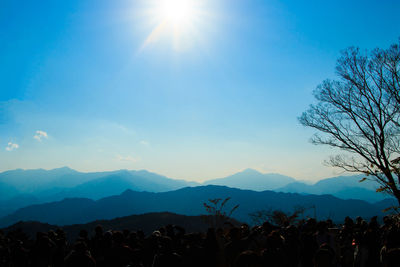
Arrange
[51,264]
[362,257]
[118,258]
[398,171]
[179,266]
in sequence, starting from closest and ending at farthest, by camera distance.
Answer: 1. [179,266]
2. [118,258]
3. [51,264]
4. [362,257]
5. [398,171]

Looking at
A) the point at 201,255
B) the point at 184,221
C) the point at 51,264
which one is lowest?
the point at 184,221

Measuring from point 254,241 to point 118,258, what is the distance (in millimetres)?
3663

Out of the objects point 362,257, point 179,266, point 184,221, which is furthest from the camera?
point 184,221

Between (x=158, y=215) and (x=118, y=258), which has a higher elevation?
(x=118, y=258)

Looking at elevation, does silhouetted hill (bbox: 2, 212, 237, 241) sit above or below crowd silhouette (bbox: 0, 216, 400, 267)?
below

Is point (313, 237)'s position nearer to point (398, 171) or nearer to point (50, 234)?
point (398, 171)

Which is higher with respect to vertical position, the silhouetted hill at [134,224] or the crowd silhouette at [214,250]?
the crowd silhouette at [214,250]

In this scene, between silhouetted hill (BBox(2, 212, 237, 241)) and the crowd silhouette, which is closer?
the crowd silhouette

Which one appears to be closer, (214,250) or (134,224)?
(214,250)

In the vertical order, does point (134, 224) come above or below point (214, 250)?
below

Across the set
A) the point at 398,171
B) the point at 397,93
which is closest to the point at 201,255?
the point at 398,171

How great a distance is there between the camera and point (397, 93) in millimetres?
14508

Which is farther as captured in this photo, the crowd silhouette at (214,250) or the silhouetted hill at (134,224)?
the silhouetted hill at (134,224)

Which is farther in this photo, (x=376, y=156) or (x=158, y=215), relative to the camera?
(x=158, y=215)
